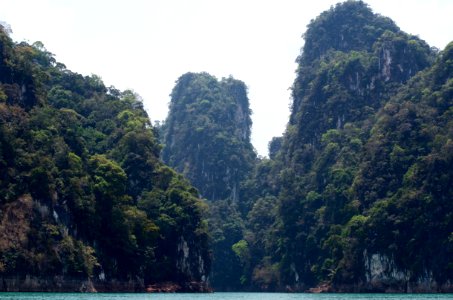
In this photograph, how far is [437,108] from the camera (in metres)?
94.4

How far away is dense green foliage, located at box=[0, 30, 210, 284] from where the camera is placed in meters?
64.8

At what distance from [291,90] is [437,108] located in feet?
174

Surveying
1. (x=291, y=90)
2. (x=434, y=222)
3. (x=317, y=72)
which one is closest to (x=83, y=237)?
(x=434, y=222)

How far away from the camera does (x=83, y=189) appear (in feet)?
239

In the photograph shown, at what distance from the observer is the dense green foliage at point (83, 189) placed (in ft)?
212

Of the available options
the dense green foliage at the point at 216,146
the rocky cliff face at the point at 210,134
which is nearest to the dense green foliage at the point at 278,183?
the dense green foliage at the point at 216,146

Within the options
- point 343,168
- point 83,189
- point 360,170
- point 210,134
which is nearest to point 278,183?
point 343,168

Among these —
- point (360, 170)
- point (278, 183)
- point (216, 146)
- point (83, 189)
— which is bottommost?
point (83, 189)

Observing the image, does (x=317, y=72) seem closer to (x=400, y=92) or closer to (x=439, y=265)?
(x=400, y=92)

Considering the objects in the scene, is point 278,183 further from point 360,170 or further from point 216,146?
point 360,170

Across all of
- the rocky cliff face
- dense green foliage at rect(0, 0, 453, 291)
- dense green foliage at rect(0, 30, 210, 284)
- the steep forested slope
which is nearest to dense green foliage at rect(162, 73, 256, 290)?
the rocky cliff face

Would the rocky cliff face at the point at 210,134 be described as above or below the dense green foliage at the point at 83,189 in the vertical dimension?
above

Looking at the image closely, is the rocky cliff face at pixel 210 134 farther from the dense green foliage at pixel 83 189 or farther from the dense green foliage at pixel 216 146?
the dense green foliage at pixel 83 189

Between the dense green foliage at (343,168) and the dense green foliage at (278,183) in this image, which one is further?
the dense green foliage at (343,168)
